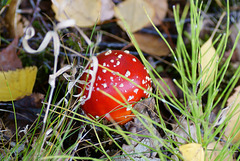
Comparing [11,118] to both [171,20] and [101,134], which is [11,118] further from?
[171,20]

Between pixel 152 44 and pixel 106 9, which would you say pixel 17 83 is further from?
pixel 152 44

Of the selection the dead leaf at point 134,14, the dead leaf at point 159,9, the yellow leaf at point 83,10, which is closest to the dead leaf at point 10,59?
the yellow leaf at point 83,10

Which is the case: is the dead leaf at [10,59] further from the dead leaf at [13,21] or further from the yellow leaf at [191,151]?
the yellow leaf at [191,151]

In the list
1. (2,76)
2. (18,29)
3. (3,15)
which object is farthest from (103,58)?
(3,15)

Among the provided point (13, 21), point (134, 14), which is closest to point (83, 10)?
point (134, 14)

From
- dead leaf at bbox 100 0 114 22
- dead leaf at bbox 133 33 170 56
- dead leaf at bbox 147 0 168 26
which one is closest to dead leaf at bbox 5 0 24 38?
dead leaf at bbox 100 0 114 22

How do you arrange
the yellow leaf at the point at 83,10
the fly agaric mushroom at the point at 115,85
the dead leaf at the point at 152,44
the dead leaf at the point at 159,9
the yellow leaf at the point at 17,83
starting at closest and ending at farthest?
the fly agaric mushroom at the point at 115,85
the yellow leaf at the point at 17,83
the yellow leaf at the point at 83,10
the dead leaf at the point at 152,44
the dead leaf at the point at 159,9
